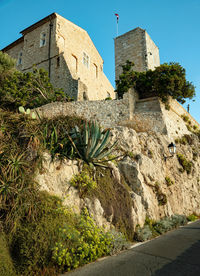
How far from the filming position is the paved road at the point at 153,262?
9.86ft

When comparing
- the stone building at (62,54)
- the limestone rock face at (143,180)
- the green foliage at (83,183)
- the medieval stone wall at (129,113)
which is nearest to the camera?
the limestone rock face at (143,180)

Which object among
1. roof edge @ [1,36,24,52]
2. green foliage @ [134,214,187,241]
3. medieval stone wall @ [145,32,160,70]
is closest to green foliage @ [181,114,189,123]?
medieval stone wall @ [145,32,160,70]

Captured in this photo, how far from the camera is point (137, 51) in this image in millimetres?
21109

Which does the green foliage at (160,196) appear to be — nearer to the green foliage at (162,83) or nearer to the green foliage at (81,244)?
the green foliage at (81,244)

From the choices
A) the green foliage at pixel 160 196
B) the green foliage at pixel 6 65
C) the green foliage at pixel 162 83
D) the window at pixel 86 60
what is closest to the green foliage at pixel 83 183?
the green foliage at pixel 160 196

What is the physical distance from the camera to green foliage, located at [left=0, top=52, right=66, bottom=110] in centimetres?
1426

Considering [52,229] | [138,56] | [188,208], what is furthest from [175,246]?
[138,56]

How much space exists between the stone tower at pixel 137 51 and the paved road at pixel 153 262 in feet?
61.7

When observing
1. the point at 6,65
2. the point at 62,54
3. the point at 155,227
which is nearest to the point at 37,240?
the point at 155,227

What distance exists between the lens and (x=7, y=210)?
3395 millimetres

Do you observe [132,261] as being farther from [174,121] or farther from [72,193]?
[174,121]

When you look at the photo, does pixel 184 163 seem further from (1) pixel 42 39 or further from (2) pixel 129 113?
(1) pixel 42 39

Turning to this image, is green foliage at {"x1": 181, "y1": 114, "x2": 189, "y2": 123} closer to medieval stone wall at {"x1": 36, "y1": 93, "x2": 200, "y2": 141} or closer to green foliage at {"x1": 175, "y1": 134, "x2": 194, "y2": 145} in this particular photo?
medieval stone wall at {"x1": 36, "y1": 93, "x2": 200, "y2": 141}

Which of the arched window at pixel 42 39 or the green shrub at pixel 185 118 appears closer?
the green shrub at pixel 185 118
